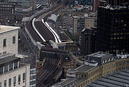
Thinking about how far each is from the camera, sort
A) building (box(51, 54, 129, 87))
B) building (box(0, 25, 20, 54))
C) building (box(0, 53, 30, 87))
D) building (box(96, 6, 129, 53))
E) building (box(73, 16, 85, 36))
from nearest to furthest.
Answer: building (box(0, 53, 30, 87)) → building (box(0, 25, 20, 54)) → building (box(51, 54, 129, 87)) → building (box(96, 6, 129, 53)) → building (box(73, 16, 85, 36))

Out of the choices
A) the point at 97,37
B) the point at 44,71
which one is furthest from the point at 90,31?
the point at 44,71

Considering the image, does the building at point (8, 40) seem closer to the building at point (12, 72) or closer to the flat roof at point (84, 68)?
the building at point (12, 72)

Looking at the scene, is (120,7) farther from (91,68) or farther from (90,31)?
(91,68)

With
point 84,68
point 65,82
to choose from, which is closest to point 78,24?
point 84,68

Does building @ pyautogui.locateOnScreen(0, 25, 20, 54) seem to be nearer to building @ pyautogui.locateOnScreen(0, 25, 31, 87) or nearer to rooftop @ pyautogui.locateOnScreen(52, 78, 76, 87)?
building @ pyautogui.locateOnScreen(0, 25, 31, 87)

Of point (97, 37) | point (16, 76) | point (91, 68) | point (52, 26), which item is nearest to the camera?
point (16, 76)

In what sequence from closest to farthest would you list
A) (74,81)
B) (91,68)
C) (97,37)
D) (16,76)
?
(16,76) < (74,81) < (91,68) < (97,37)

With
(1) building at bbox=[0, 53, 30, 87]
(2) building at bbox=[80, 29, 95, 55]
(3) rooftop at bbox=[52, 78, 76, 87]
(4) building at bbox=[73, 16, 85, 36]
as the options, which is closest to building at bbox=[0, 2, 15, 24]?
(4) building at bbox=[73, 16, 85, 36]
